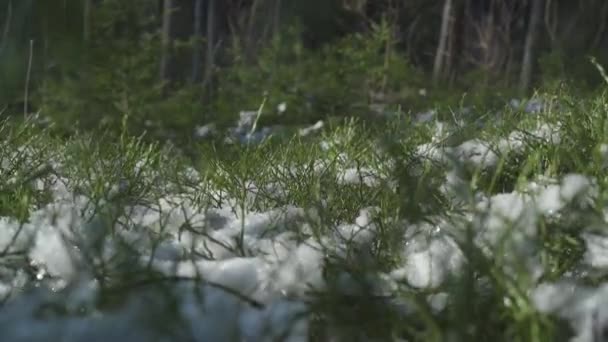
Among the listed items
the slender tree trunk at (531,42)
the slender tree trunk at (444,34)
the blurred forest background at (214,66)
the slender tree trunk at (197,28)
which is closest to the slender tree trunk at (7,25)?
the blurred forest background at (214,66)

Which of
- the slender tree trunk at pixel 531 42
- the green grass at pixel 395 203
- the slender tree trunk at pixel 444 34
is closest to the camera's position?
the green grass at pixel 395 203

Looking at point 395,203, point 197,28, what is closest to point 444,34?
point 197,28

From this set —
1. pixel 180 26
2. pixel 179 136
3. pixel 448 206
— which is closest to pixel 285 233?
pixel 448 206

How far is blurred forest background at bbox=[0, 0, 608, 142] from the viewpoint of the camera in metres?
2.05

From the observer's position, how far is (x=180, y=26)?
6.51 m

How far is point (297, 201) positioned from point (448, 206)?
10.3 inches

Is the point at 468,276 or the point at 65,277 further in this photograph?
the point at 65,277

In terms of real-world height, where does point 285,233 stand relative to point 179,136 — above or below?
above

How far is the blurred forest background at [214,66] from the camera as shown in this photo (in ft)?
6.73

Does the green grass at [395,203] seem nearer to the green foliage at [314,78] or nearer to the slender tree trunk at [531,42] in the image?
the green foliage at [314,78]

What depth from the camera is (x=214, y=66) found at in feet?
20.2

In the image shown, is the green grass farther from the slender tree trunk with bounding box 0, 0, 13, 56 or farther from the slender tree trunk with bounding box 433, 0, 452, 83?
the slender tree trunk with bounding box 433, 0, 452, 83

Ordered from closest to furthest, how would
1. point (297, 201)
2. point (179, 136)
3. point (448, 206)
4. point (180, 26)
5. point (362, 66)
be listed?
point (448, 206)
point (297, 201)
point (179, 136)
point (362, 66)
point (180, 26)

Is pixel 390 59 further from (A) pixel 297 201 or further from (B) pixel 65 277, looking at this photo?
(B) pixel 65 277
